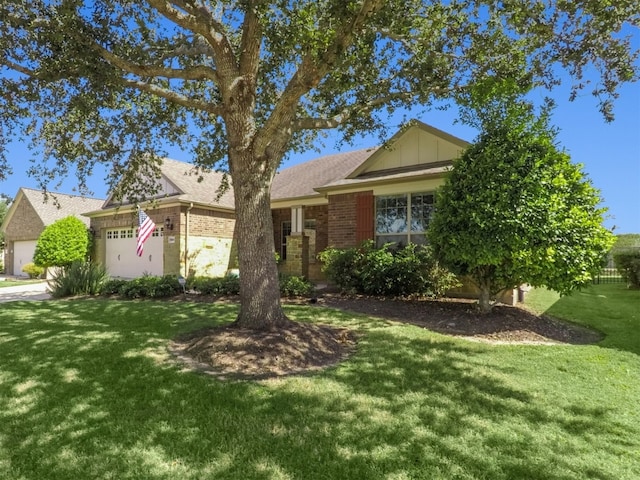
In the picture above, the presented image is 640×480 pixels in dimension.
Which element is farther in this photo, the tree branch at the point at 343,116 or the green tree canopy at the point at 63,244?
the green tree canopy at the point at 63,244

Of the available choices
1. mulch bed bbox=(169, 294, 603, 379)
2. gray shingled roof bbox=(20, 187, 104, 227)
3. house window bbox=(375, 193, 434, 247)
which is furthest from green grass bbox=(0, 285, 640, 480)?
gray shingled roof bbox=(20, 187, 104, 227)

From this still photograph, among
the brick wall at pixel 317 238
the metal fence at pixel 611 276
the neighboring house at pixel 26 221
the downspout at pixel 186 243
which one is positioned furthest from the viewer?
the neighboring house at pixel 26 221

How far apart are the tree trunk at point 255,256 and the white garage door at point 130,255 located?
1183 cm

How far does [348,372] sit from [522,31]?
20.4 feet

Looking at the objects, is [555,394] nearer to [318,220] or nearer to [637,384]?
[637,384]

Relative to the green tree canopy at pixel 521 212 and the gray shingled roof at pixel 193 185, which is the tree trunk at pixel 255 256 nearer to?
the green tree canopy at pixel 521 212

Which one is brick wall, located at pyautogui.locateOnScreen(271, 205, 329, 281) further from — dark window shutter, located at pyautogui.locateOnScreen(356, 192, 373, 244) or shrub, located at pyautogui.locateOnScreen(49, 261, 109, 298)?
shrub, located at pyautogui.locateOnScreen(49, 261, 109, 298)

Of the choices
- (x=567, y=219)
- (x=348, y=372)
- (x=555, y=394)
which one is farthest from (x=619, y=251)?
(x=348, y=372)

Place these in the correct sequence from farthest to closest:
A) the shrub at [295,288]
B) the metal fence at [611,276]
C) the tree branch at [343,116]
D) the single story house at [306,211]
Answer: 1. the metal fence at [611,276]
2. the single story house at [306,211]
3. the shrub at [295,288]
4. the tree branch at [343,116]

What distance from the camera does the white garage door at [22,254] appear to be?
23.5 m

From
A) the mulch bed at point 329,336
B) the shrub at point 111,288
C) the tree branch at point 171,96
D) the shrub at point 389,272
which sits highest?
the tree branch at point 171,96

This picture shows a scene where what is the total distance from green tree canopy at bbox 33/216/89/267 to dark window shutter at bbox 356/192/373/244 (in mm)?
14514

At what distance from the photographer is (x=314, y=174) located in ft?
53.3

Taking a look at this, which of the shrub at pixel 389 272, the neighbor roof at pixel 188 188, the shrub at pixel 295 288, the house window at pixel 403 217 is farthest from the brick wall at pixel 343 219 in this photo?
the neighbor roof at pixel 188 188
